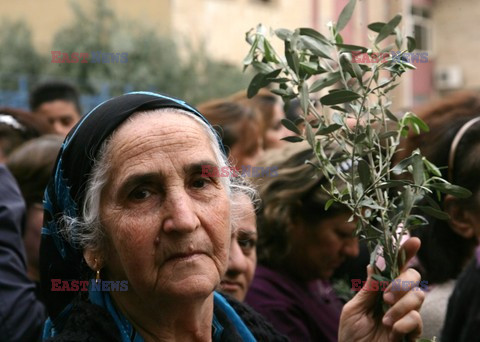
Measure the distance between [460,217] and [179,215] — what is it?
5.26 ft

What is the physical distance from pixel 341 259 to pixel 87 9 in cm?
1334

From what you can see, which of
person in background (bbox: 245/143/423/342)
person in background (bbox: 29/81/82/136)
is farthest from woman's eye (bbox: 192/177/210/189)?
person in background (bbox: 29/81/82/136)

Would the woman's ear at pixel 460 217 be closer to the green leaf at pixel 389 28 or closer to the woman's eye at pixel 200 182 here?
the green leaf at pixel 389 28

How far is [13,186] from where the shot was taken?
10.2ft

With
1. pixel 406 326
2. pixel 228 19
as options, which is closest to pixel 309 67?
pixel 406 326

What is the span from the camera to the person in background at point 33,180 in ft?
11.4

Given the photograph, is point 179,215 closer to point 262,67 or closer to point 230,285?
point 262,67

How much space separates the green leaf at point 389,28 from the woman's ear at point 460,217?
1.25 meters

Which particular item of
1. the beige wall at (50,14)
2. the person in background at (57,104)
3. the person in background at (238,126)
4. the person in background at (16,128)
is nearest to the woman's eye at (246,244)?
the person in background at (238,126)

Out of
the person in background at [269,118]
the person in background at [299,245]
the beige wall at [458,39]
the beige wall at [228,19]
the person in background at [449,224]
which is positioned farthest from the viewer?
the beige wall at [458,39]

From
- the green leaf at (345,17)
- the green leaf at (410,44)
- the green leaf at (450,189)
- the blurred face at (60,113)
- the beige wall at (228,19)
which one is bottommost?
the beige wall at (228,19)

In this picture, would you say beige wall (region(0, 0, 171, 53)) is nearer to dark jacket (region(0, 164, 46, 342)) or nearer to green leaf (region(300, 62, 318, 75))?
dark jacket (region(0, 164, 46, 342))

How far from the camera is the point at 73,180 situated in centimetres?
203

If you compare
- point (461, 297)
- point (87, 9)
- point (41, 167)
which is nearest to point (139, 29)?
point (87, 9)
